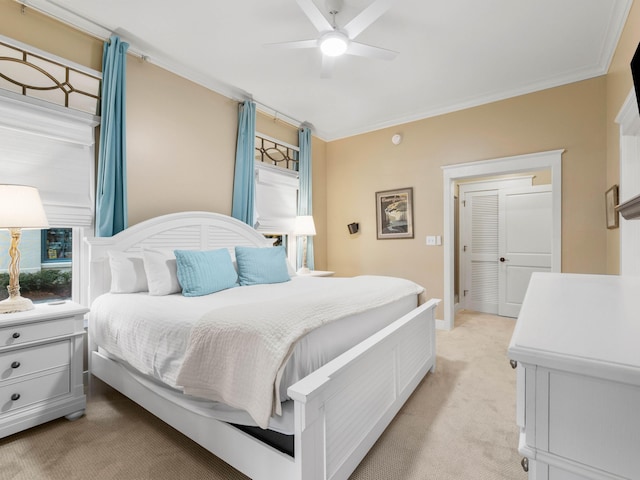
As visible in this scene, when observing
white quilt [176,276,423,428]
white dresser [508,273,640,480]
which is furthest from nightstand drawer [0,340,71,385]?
white dresser [508,273,640,480]

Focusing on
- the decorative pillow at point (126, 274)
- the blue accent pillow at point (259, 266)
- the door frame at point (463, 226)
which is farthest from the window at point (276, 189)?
the door frame at point (463, 226)

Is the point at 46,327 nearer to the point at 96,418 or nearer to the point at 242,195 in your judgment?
the point at 96,418

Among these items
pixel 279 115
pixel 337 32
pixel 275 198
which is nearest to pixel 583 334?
pixel 337 32

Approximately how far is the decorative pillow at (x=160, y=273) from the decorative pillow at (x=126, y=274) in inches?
3.8

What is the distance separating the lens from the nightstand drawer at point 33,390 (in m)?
1.76

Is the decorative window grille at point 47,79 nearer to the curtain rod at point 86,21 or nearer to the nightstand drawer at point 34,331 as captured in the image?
the curtain rod at point 86,21

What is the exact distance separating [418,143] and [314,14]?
8.71 feet

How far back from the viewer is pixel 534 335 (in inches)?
26.7

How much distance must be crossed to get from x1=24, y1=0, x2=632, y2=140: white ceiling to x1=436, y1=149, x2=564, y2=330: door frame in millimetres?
770

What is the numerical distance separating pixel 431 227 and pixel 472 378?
6.85 feet

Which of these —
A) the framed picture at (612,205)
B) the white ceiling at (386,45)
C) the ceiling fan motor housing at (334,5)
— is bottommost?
the framed picture at (612,205)

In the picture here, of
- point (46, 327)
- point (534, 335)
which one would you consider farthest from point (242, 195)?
point (534, 335)

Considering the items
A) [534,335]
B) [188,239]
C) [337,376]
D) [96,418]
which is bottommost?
[96,418]

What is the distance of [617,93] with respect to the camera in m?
2.69
